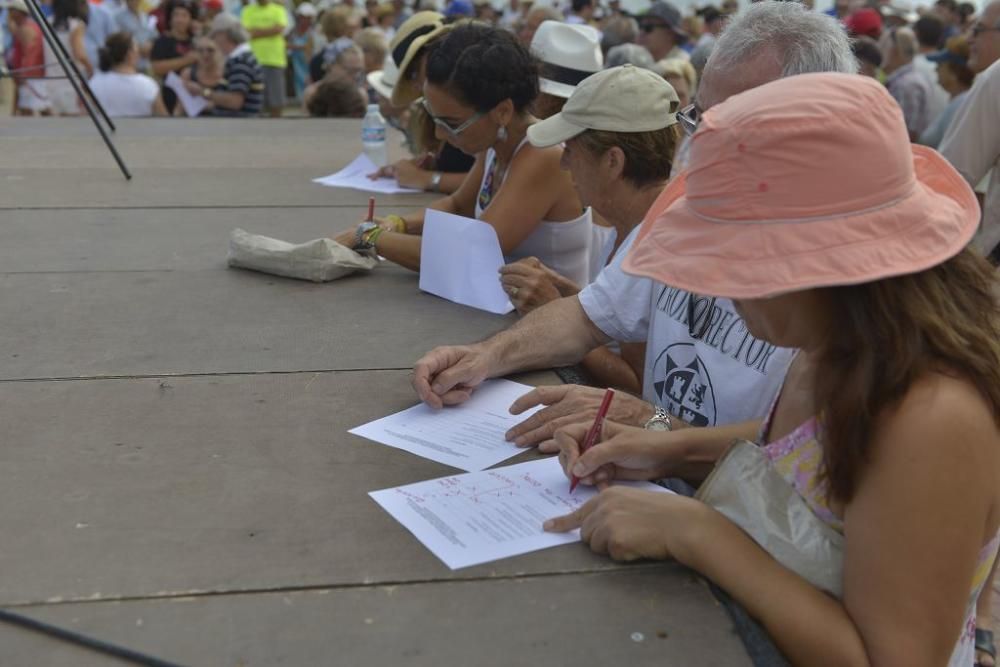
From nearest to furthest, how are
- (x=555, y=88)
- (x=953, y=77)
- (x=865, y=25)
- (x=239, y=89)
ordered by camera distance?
(x=555, y=88) < (x=953, y=77) < (x=239, y=89) < (x=865, y=25)

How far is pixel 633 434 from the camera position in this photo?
1.88 m

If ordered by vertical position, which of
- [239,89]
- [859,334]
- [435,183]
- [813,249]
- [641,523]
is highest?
[813,249]

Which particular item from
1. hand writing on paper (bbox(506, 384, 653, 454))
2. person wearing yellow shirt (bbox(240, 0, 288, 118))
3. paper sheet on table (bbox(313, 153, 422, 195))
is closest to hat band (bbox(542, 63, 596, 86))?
paper sheet on table (bbox(313, 153, 422, 195))

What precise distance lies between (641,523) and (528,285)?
1518 mm

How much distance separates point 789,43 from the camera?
8.14 ft

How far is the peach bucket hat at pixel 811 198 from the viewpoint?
1.33 metres

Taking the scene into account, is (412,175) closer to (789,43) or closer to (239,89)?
(789,43)

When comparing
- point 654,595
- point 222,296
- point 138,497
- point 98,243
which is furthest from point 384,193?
point 654,595

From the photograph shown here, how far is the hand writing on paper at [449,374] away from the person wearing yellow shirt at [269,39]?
9723 millimetres

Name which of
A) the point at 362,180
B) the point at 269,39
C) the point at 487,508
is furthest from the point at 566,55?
the point at 269,39

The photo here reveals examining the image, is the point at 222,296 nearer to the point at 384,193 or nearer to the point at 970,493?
the point at 384,193

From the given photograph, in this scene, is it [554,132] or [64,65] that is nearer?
[554,132]

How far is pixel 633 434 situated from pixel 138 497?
871mm

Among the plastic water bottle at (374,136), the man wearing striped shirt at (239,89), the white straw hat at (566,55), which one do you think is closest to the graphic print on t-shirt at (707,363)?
the white straw hat at (566,55)
